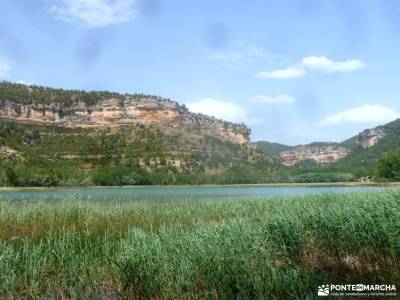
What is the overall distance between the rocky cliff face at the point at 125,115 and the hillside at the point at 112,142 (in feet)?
0.94

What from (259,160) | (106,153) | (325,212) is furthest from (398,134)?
(325,212)

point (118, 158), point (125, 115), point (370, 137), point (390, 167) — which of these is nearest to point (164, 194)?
point (390, 167)

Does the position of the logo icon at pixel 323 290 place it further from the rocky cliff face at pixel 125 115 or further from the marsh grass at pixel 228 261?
the rocky cliff face at pixel 125 115

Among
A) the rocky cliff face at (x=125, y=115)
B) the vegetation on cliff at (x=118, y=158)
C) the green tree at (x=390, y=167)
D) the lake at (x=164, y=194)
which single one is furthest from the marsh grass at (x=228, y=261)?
the rocky cliff face at (x=125, y=115)

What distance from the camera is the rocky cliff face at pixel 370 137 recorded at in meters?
175

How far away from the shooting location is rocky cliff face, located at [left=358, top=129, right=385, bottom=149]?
175488mm

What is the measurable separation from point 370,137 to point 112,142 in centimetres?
11412

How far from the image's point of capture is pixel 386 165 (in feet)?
279

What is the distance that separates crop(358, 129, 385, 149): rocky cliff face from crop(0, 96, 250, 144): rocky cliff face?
5024 cm

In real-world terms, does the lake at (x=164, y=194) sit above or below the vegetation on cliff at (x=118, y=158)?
below

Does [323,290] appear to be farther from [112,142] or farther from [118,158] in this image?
[112,142]

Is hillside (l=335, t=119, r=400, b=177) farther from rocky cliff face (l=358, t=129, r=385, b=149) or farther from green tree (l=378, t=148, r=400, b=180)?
green tree (l=378, t=148, r=400, b=180)

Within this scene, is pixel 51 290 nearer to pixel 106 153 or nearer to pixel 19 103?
pixel 106 153

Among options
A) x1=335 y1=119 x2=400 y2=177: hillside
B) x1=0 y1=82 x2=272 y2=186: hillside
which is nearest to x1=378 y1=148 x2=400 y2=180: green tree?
x1=0 y1=82 x2=272 y2=186: hillside
